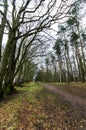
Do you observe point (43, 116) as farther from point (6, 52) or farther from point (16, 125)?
A: point (6, 52)

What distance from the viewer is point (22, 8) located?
10750 millimetres

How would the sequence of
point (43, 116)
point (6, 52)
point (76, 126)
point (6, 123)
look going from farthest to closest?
point (6, 52) < point (43, 116) < point (6, 123) < point (76, 126)

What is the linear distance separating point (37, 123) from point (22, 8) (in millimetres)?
8622

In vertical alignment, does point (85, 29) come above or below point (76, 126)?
above

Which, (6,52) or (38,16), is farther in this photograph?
(38,16)

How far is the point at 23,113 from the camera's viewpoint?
6.35 metres

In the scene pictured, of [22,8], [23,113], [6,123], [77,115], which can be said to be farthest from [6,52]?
[77,115]

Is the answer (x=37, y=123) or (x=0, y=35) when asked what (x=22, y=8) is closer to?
(x=0, y=35)

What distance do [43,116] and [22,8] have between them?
824 centimetres

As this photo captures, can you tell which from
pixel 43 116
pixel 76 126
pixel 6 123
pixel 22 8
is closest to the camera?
pixel 76 126

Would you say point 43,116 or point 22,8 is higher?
point 22,8

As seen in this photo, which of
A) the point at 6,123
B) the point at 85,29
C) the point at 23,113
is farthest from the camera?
the point at 85,29

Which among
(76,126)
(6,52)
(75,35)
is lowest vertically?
(76,126)

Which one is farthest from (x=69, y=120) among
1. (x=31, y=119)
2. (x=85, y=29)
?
(x=85, y=29)
